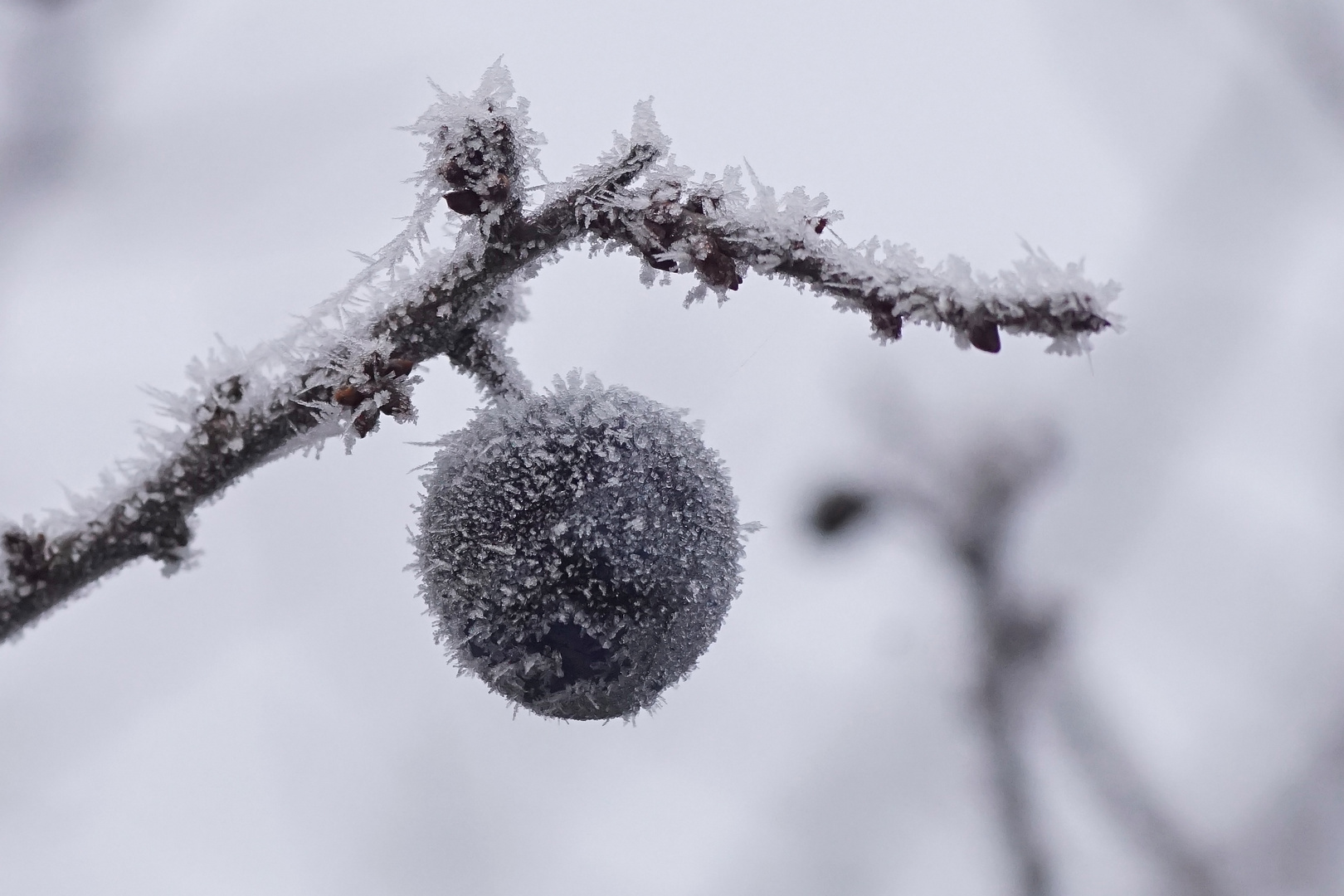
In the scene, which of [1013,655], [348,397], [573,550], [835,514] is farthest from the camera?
[1013,655]

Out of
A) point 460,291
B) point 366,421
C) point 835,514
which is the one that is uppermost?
point 835,514

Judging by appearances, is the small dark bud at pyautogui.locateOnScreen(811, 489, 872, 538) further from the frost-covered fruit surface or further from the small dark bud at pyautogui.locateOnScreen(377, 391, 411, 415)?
the small dark bud at pyautogui.locateOnScreen(377, 391, 411, 415)

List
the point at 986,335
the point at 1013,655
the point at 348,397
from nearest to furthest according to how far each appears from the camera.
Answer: the point at 986,335, the point at 348,397, the point at 1013,655

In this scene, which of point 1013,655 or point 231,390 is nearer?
point 231,390

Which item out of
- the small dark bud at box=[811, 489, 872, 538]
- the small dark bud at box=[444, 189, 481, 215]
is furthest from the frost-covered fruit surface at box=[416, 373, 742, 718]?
the small dark bud at box=[811, 489, 872, 538]

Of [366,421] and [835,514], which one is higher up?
[835,514]

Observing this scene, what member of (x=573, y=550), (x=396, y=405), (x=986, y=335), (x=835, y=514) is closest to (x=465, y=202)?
(x=396, y=405)

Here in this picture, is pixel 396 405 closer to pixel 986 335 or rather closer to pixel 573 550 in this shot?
pixel 573 550
